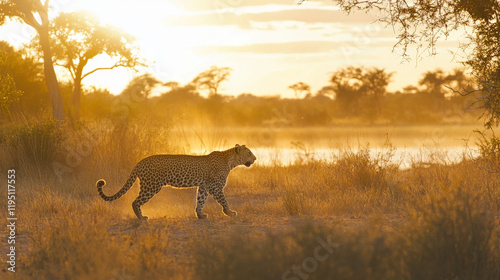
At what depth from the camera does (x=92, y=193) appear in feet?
37.4

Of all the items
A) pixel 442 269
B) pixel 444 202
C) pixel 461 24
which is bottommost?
pixel 442 269

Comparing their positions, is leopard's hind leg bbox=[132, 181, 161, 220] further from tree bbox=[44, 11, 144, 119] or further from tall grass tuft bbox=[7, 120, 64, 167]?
tree bbox=[44, 11, 144, 119]

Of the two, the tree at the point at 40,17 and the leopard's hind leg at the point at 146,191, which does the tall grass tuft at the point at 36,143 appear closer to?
the leopard's hind leg at the point at 146,191

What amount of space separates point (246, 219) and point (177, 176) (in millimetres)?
1039

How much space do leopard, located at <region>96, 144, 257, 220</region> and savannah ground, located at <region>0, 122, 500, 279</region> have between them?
318mm

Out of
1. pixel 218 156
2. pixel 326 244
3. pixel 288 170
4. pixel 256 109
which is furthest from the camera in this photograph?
pixel 256 109

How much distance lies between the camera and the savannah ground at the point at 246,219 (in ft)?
17.2

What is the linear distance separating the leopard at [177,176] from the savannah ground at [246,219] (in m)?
0.32

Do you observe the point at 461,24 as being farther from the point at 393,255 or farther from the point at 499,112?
the point at 393,255

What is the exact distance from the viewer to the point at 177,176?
8781mm

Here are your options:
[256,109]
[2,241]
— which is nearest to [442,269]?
[2,241]

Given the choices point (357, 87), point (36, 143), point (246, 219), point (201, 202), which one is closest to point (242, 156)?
point (201, 202)

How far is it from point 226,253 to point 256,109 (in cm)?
4761

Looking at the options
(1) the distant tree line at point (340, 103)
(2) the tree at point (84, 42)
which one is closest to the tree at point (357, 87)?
(1) the distant tree line at point (340, 103)
